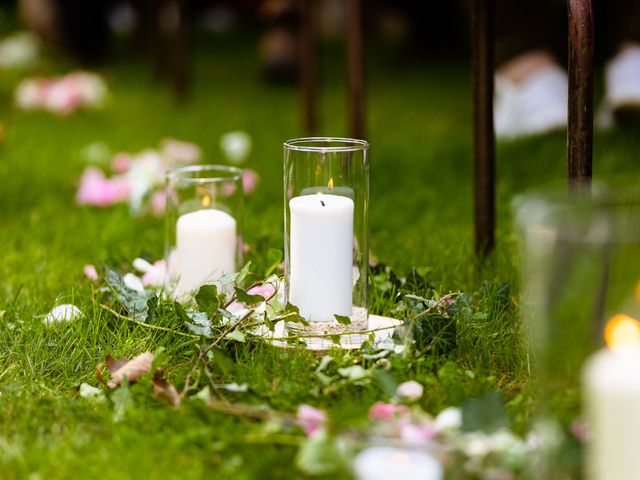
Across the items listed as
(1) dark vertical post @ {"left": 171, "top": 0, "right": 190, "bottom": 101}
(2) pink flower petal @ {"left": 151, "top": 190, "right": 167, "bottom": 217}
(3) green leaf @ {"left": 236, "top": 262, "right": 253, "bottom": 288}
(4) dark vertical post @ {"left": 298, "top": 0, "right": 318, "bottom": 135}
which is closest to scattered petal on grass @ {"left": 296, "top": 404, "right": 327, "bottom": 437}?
(3) green leaf @ {"left": 236, "top": 262, "right": 253, "bottom": 288}

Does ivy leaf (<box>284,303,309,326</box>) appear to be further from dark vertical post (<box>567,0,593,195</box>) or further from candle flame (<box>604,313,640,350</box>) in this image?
candle flame (<box>604,313,640,350</box>)

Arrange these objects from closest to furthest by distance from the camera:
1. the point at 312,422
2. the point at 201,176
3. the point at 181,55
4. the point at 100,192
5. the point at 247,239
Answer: the point at 312,422, the point at 201,176, the point at 247,239, the point at 100,192, the point at 181,55

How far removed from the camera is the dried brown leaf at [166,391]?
43.0 inches

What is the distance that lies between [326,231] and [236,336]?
0.53 feet

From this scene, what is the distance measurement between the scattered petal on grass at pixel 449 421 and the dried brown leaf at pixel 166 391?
0.94 feet

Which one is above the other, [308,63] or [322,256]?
[308,63]

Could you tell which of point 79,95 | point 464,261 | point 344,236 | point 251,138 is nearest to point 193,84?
point 79,95

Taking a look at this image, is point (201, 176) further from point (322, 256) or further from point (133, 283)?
point (322, 256)

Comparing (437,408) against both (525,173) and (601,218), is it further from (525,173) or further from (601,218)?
(525,173)

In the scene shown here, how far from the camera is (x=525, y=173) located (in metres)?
2.29

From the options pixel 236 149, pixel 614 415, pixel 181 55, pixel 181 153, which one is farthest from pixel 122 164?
pixel 614 415

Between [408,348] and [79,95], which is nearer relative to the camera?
[408,348]

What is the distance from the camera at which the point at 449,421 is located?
0.95 metres

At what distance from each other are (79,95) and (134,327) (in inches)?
85.0
